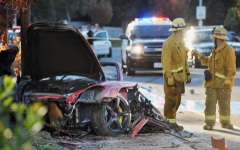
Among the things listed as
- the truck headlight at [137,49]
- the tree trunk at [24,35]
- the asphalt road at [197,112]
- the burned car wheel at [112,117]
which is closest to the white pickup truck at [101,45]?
the truck headlight at [137,49]

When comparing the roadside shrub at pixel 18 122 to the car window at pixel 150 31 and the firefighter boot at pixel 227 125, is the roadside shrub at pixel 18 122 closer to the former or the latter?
the firefighter boot at pixel 227 125

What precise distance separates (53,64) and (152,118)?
1578 millimetres

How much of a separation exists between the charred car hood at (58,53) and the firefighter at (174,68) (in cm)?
134

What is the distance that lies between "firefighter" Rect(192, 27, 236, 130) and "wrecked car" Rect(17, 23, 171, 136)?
1.47 m

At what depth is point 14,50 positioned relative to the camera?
703 centimetres

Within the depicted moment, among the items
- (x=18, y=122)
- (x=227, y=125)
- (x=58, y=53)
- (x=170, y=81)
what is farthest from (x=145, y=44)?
(x=18, y=122)

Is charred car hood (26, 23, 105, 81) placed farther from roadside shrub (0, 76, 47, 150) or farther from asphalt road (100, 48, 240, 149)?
roadside shrub (0, 76, 47, 150)

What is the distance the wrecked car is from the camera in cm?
673

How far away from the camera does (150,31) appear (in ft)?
66.8

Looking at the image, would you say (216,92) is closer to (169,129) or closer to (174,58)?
(174,58)

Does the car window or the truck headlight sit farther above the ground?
the car window

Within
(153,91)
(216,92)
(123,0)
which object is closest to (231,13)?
(123,0)

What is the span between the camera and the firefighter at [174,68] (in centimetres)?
846

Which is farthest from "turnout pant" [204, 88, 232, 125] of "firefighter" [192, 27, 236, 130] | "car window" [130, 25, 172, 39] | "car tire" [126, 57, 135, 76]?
"car tire" [126, 57, 135, 76]
